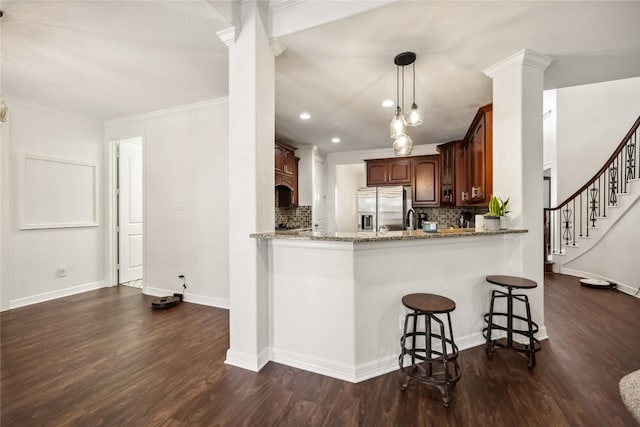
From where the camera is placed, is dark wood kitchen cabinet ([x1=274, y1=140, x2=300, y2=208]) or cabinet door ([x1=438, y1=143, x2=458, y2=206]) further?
cabinet door ([x1=438, y1=143, x2=458, y2=206])

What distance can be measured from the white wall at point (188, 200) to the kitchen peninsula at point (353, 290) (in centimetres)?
150

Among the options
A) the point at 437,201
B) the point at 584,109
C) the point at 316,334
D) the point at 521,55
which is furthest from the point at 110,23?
the point at 584,109

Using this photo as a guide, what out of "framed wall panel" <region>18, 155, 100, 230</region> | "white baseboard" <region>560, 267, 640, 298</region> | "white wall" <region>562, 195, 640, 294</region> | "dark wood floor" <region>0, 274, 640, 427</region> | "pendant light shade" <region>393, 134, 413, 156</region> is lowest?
"dark wood floor" <region>0, 274, 640, 427</region>

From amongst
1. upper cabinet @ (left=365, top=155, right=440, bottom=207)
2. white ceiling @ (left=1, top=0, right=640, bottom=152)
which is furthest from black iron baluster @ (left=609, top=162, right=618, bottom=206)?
upper cabinet @ (left=365, top=155, right=440, bottom=207)

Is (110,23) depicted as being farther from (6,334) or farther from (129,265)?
(129,265)

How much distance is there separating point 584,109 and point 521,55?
14.4 ft

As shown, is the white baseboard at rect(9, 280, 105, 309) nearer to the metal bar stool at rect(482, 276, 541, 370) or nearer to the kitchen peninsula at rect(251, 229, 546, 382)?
the kitchen peninsula at rect(251, 229, 546, 382)

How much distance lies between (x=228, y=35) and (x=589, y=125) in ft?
21.1

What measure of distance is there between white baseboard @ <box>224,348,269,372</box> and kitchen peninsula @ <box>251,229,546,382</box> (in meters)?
0.08

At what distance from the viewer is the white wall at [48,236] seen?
3271 millimetres

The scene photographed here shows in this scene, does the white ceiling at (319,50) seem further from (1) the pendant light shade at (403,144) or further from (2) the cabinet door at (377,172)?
(2) the cabinet door at (377,172)

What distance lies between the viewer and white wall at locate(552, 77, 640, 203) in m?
4.46

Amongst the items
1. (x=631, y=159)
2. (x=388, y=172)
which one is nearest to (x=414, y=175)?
(x=388, y=172)

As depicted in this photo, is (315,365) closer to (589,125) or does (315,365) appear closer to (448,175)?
(448,175)
